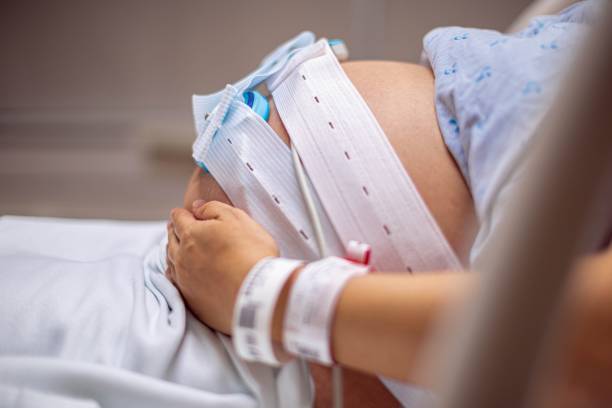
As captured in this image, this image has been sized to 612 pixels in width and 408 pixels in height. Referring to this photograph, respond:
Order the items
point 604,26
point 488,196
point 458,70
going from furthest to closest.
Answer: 1. point 458,70
2. point 488,196
3. point 604,26

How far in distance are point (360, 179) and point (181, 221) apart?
0.22m

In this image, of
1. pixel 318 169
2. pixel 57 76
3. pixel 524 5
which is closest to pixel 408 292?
pixel 318 169

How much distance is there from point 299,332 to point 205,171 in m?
0.34

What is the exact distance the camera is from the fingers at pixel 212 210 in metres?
0.57

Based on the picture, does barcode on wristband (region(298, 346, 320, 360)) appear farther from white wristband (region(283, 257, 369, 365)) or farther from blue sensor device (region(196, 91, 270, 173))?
blue sensor device (region(196, 91, 270, 173))

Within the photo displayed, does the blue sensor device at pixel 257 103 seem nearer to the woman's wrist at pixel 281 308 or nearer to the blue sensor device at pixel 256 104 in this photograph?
the blue sensor device at pixel 256 104

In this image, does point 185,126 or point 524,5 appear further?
point 185,126

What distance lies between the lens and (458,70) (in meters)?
0.60

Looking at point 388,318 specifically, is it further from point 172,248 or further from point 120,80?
point 120,80

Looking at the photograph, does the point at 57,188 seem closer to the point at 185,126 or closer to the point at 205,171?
the point at 185,126

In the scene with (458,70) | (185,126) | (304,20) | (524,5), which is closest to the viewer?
(458,70)

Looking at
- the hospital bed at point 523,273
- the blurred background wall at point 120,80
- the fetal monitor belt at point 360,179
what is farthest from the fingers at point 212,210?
the blurred background wall at point 120,80

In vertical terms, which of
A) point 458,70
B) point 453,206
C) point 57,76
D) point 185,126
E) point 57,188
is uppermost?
point 458,70

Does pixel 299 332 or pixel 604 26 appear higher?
pixel 604 26
